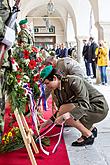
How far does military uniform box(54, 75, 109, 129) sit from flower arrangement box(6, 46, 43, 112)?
1.19ft

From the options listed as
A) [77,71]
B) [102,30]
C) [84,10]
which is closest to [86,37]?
[84,10]

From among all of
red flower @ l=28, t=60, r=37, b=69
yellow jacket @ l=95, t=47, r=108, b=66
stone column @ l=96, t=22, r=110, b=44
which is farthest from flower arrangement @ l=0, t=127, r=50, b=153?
stone column @ l=96, t=22, r=110, b=44

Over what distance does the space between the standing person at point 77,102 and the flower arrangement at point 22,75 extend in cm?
25

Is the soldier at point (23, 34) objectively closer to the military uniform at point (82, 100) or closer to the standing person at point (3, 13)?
the military uniform at point (82, 100)

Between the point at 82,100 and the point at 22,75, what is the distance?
0.66 m

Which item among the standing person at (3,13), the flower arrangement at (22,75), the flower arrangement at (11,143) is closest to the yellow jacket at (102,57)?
the flower arrangement at (22,75)

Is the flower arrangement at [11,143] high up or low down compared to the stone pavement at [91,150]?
up

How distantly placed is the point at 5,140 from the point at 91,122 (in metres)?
0.96

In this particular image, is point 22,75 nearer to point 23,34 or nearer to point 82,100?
point 82,100

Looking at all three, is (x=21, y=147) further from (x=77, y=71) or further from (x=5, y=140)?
(x=77, y=71)

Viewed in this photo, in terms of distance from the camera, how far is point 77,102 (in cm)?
353

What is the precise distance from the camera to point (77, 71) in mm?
4270

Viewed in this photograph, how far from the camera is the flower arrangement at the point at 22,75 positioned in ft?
10.1

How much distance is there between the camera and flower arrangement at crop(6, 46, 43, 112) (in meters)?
3.07
